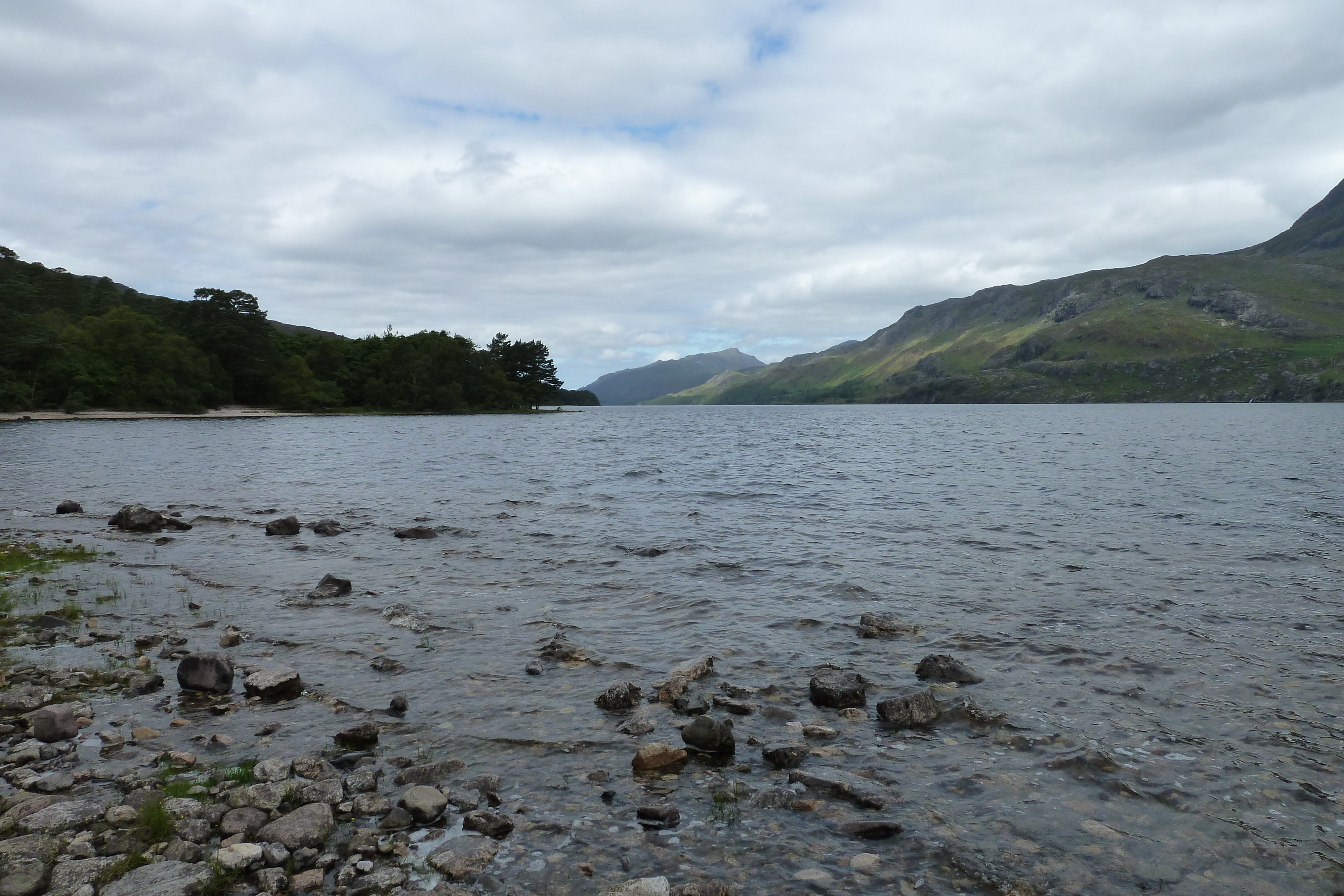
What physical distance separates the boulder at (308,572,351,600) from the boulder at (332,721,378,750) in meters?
9.60

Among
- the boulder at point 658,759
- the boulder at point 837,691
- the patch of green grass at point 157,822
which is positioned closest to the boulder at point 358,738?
the patch of green grass at point 157,822

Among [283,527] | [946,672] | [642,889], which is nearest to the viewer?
[642,889]

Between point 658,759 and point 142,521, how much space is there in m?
28.4

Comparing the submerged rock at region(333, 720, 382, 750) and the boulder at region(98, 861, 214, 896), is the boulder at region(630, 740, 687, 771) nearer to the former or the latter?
the submerged rock at region(333, 720, 382, 750)

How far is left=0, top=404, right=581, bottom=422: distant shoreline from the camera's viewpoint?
119 m

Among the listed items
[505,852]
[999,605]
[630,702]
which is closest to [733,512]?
[999,605]

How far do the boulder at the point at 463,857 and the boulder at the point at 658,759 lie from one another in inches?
94.5

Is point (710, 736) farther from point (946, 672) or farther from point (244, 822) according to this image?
point (244, 822)

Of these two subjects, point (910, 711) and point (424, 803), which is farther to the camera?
point (910, 711)

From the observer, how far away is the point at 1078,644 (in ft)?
49.1

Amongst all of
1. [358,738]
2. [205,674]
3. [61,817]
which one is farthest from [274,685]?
[61,817]

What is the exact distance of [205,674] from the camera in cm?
1205

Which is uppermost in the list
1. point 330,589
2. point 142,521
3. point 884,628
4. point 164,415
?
point 164,415

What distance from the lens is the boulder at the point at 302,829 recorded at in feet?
24.4
